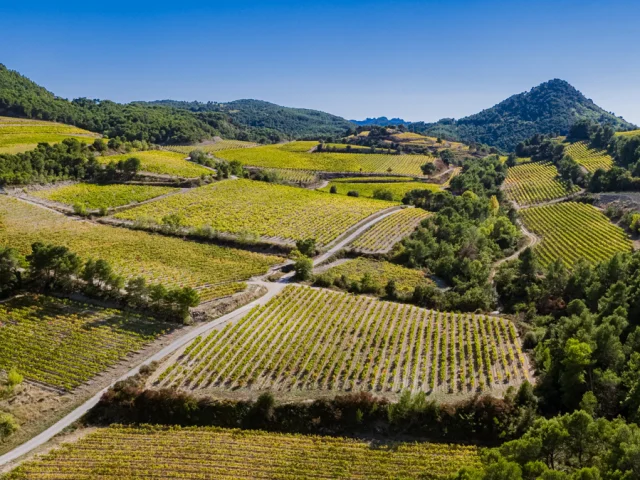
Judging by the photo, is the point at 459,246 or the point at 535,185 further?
the point at 535,185

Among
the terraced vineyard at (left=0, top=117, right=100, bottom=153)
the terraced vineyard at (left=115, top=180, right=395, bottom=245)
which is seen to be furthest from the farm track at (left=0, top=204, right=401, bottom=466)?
the terraced vineyard at (left=0, top=117, right=100, bottom=153)

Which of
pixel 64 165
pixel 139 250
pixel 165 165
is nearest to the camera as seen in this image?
pixel 139 250

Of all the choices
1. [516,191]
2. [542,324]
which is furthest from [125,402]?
[516,191]

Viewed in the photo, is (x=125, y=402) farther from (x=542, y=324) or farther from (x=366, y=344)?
(x=542, y=324)

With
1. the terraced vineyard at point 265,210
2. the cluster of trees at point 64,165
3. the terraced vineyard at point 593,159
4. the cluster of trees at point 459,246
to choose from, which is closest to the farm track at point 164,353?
the terraced vineyard at point 265,210

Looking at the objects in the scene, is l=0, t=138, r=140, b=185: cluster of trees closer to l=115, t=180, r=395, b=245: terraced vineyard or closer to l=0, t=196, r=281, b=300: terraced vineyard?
l=0, t=196, r=281, b=300: terraced vineyard

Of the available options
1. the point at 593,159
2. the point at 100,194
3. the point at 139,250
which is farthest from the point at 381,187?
the point at 139,250

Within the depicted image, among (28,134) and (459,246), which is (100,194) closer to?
(28,134)
